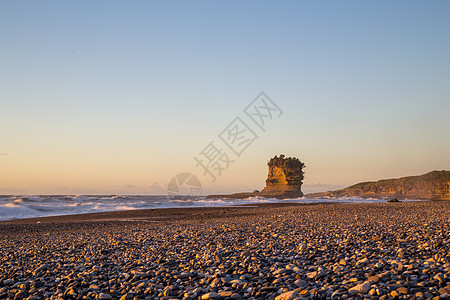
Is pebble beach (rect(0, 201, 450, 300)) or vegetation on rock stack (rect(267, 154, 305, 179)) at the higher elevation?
vegetation on rock stack (rect(267, 154, 305, 179))

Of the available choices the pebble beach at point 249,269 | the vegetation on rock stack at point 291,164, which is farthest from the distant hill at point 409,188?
the pebble beach at point 249,269

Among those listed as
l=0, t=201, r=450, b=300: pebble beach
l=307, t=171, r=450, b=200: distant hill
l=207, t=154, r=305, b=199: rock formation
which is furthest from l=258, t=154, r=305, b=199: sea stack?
l=0, t=201, r=450, b=300: pebble beach

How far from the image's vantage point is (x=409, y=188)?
6719 centimetres

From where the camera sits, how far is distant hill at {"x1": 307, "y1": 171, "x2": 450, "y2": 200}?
59.0m

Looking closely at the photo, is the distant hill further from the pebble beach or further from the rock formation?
the pebble beach

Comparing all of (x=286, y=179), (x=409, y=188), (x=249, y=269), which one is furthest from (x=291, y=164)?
(x=249, y=269)

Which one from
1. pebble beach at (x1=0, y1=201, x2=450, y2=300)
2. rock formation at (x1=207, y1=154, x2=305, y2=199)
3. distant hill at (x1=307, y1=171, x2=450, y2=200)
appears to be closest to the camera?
pebble beach at (x1=0, y1=201, x2=450, y2=300)

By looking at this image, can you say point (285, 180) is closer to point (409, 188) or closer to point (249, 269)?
point (409, 188)

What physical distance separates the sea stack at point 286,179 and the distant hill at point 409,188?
17480 mm

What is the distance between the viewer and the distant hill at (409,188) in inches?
2324

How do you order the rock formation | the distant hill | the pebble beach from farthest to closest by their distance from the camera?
the rock formation
the distant hill
the pebble beach

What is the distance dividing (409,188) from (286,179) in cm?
2415

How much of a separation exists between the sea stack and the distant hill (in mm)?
17480

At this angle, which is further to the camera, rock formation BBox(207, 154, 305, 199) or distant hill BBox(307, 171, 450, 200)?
rock formation BBox(207, 154, 305, 199)
